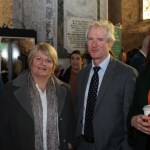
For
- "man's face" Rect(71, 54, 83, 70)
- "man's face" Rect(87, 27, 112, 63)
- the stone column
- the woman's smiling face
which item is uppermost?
the stone column

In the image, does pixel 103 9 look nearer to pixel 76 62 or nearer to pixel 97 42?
pixel 76 62

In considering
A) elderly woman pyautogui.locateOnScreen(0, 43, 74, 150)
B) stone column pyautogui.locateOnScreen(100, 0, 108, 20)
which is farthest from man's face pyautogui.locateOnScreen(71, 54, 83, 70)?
elderly woman pyautogui.locateOnScreen(0, 43, 74, 150)

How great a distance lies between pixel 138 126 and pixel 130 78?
91 cm

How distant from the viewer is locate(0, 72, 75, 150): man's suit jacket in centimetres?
314

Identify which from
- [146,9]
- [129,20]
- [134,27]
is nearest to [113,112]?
[129,20]

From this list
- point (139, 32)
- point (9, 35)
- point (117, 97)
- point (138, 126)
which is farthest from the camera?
point (139, 32)

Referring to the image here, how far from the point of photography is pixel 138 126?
234 centimetres

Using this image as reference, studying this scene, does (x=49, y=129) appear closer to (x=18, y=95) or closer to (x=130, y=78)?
(x=18, y=95)

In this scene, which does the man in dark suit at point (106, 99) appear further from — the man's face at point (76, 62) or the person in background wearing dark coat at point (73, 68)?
the man's face at point (76, 62)

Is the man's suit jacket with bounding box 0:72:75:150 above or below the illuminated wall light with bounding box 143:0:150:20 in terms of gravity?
below

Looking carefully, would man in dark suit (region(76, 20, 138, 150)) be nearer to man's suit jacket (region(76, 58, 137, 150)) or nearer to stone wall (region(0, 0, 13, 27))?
man's suit jacket (region(76, 58, 137, 150))

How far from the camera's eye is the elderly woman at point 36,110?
3145mm

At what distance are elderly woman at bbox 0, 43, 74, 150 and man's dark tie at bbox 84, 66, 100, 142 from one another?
0.66 feet

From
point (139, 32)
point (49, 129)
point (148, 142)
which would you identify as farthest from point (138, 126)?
point (139, 32)
